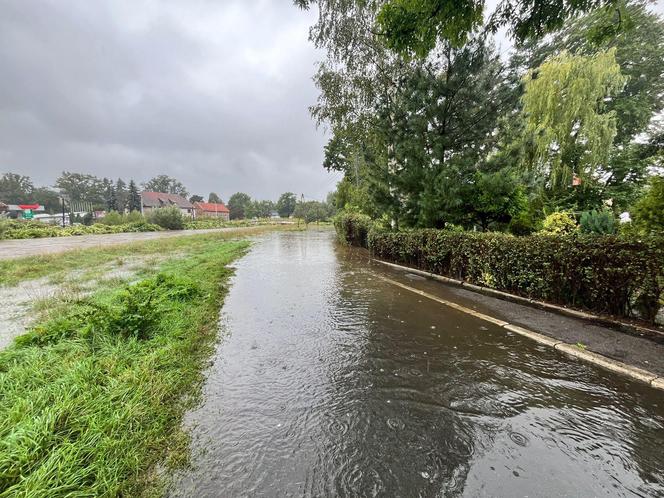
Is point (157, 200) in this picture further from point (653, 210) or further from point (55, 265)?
point (653, 210)

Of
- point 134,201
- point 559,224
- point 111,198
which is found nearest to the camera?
point 559,224

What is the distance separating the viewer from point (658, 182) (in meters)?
5.32

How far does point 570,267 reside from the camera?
4.13 m

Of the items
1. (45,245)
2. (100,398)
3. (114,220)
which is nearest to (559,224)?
(100,398)

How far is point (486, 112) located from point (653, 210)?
4172 millimetres

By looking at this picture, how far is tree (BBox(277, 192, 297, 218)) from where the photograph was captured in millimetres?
90812

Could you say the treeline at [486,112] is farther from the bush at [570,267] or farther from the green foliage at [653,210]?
the bush at [570,267]

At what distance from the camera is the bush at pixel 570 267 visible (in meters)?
3.42

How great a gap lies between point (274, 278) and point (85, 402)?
545 centimetres

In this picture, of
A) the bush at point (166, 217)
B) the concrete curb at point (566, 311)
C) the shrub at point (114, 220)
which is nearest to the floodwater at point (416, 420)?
the concrete curb at point (566, 311)

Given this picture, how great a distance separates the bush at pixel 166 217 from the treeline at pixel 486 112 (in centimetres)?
3365

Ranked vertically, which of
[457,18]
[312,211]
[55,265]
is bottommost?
[55,265]

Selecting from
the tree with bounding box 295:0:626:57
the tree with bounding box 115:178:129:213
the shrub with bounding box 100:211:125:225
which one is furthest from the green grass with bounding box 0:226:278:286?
the tree with bounding box 115:178:129:213

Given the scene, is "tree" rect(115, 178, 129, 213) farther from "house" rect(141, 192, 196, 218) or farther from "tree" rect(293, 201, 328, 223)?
"tree" rect(293, 201, 328, 223)
